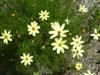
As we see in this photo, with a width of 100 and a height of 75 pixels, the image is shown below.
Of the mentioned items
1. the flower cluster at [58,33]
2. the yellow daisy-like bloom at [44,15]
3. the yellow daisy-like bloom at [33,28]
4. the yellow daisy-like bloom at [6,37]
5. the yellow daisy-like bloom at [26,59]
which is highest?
the yellow daisy-like bloom at [44,15]

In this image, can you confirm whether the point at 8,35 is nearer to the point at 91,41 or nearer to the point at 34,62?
the point at 34,62

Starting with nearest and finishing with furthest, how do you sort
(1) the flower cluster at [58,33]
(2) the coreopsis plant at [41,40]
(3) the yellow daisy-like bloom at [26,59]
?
1. (1) the flower cluster at [58,33]
2. (3) the yellow daisy-like bloom at [26,59]
3. (2) the coreopsis plant at [41,40]

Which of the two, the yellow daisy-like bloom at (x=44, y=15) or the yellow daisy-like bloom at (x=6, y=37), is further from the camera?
the yellow daisy-like bloom at (x=44, y=15)

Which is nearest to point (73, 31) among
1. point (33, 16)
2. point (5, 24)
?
point (33, 16)

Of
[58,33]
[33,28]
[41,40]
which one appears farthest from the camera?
[41,40]

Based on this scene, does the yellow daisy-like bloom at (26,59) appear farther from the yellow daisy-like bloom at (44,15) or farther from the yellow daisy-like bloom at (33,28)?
the yellow daisy-like bloom at (44,15)

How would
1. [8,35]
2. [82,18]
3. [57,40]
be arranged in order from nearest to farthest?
[57,40] < [8,35] < [82,18]

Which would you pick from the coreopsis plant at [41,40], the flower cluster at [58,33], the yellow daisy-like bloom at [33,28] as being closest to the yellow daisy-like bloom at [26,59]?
the coreopsis plant at [41,40]

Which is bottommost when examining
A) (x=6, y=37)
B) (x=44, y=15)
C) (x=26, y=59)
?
(x=26, y=59)

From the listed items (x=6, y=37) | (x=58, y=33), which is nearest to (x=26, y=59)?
(x=6, y=37)

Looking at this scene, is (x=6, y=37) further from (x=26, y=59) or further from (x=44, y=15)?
(x=44, y=15)

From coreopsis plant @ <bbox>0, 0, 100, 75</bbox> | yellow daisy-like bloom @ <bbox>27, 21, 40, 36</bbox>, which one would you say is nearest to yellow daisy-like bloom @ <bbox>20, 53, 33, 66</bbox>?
coreopsis plant @ <bbox>0, 0, 100, 75</bbox>
